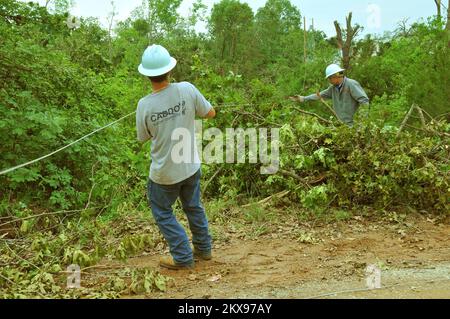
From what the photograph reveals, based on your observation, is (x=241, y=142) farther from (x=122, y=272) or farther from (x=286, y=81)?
(x=286, y=81)

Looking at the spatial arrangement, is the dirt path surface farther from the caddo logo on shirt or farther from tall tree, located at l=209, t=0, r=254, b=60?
tall tree, located at l=209, t=0, r=254, b=60

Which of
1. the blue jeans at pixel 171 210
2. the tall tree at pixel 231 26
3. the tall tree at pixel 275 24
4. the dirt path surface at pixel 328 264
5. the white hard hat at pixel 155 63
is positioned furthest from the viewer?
the tall tree at pixel 275 24

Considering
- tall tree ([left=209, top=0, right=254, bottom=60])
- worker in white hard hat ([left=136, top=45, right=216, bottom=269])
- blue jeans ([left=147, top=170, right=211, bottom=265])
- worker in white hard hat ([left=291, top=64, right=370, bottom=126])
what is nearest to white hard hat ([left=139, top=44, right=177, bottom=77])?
worker in white hard hat ([left=136, top=45, right=216, bottom=269])

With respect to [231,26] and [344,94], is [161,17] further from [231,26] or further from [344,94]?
[344,94]

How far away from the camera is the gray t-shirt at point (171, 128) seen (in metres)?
4.17

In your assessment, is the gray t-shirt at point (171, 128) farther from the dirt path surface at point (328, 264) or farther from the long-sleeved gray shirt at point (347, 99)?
the long-sleeved gray shirt at point (347, 99)

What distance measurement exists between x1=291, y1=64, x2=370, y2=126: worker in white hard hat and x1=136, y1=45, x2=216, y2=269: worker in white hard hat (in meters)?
3.09

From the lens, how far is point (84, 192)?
275 inches

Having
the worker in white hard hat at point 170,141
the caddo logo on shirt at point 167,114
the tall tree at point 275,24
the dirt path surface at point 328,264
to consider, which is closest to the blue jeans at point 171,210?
the worker in white hard hat at point 170,141

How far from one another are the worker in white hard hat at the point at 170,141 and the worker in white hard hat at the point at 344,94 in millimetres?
3090
